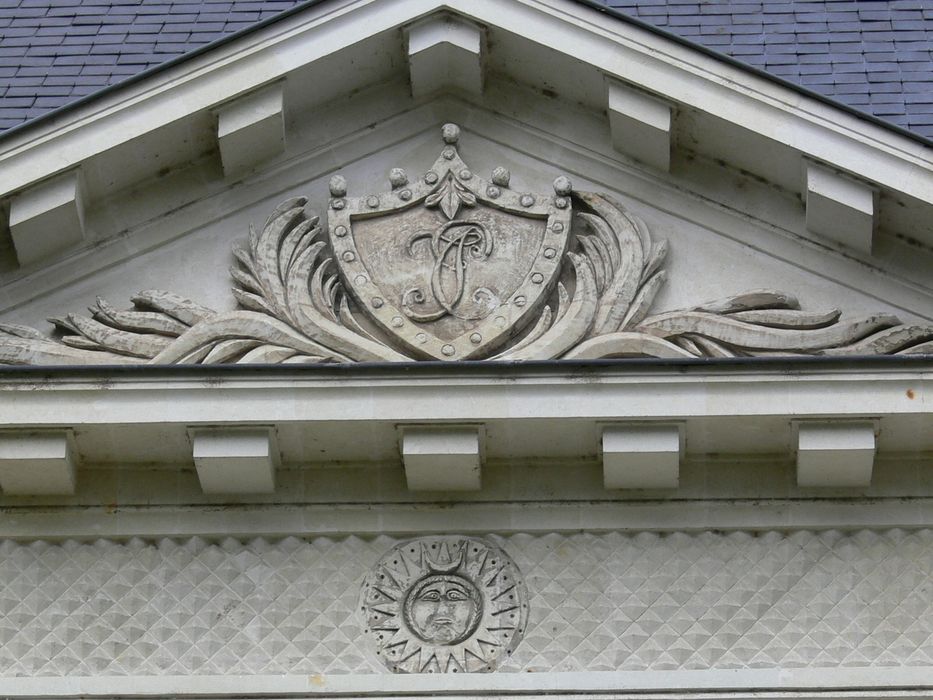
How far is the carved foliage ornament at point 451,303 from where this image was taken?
13.2 metres

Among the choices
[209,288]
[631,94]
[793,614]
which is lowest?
[793,614]

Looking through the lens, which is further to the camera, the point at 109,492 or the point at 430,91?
the point at 430,91

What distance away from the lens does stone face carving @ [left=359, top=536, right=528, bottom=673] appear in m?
12.7

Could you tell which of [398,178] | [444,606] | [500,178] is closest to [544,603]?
[444,606]

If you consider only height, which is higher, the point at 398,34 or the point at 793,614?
the point at 398,34

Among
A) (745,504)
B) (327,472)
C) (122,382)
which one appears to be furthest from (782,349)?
(122,382)

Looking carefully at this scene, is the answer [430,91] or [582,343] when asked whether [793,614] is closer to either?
[582,343]

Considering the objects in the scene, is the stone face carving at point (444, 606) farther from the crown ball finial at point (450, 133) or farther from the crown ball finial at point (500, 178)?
the crown ball finial at point (450, 133)

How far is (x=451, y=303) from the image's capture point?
13.4 metres

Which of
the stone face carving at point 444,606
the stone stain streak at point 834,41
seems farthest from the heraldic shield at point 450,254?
the stone stain streak at point 834,41

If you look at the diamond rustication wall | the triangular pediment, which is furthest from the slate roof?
the diamond rustication wall

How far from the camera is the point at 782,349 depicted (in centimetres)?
1316

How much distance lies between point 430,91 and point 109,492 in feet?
9.62

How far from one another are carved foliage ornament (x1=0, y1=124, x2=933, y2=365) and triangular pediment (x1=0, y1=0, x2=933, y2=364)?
0.01 meters
